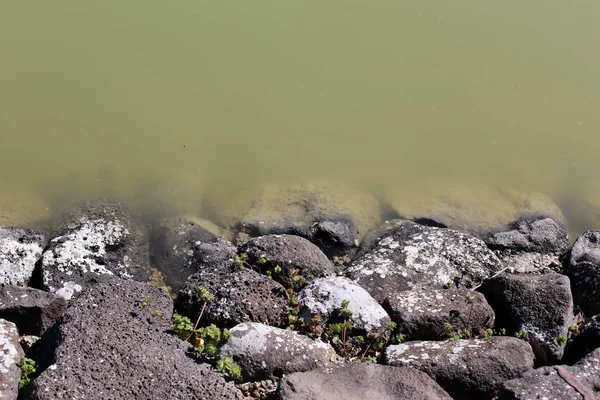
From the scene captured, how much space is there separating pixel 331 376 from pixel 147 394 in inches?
29.9

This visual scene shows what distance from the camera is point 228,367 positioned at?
304 cm

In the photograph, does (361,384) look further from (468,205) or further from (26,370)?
(468,205)

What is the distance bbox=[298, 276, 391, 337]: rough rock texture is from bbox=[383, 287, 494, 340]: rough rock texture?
87 mm

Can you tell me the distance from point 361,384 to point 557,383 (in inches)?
32.8

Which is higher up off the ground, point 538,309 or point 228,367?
point 538,309

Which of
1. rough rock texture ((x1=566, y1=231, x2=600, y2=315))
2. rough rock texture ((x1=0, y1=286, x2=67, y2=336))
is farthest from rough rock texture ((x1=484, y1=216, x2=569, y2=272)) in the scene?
rough rock texture ((x1=0, y1=286, x2=67, y2=336))

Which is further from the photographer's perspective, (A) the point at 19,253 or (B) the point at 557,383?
(A) the point at 19,253

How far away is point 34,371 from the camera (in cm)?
302

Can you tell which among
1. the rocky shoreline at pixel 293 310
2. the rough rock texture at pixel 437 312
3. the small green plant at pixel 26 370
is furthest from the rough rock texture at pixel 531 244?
the small green plant at pixel 26 370

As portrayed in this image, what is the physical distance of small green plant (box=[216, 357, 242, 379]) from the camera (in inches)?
119

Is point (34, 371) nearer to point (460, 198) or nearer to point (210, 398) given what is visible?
point (210, 398)

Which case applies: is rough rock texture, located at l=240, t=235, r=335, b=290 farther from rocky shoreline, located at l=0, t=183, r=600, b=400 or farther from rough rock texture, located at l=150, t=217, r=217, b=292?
rough rock texture, located at l=150, t=217, r=217, b=292

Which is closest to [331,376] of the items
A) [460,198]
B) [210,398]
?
[210,398]

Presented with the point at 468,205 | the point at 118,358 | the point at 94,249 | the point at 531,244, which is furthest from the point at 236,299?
the point at 468,205
